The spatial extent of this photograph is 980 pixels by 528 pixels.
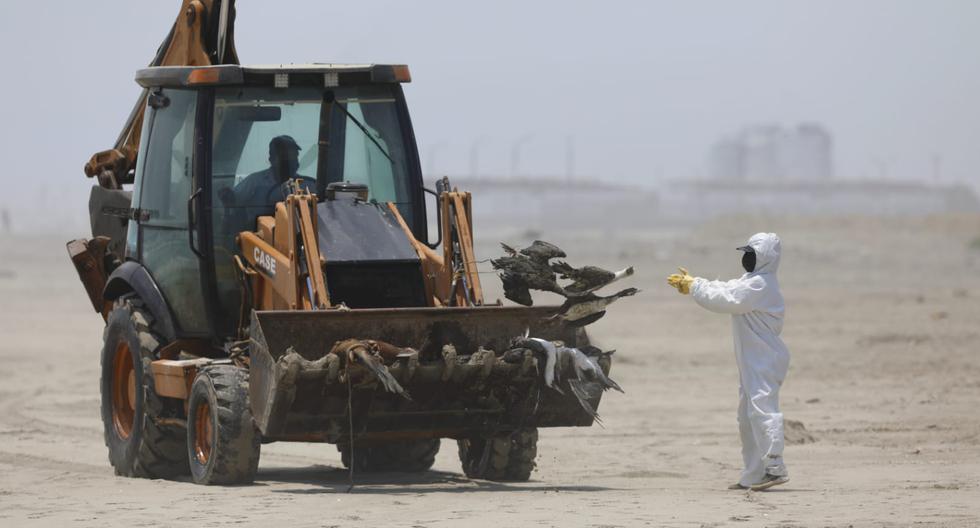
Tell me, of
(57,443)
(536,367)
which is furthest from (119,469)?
(536,367)

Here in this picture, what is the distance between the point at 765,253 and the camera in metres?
11.5

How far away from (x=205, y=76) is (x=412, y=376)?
2729 millimetres

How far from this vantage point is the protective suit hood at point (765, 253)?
1155cm

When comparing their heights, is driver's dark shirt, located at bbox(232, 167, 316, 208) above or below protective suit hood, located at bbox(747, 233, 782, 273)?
above

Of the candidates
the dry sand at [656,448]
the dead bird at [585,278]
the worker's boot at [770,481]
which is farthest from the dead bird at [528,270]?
the worker's boot at [770,481]

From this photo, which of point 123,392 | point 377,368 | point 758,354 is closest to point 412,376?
point 377,368

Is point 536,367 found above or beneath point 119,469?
above

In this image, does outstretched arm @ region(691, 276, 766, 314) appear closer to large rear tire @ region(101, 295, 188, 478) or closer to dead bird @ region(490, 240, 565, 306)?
dead bird @ region(490, 240, 565, 306)

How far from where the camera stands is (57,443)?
1545 cm

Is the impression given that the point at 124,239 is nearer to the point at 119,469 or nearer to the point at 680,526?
the point at 119,469

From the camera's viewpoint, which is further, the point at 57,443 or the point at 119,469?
the point at 57,443

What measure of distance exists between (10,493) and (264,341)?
7.06ft

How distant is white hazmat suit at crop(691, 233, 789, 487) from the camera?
1132cm

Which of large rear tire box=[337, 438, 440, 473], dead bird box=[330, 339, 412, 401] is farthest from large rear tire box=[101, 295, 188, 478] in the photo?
dead bird box=[330, 339, 412, 401]
